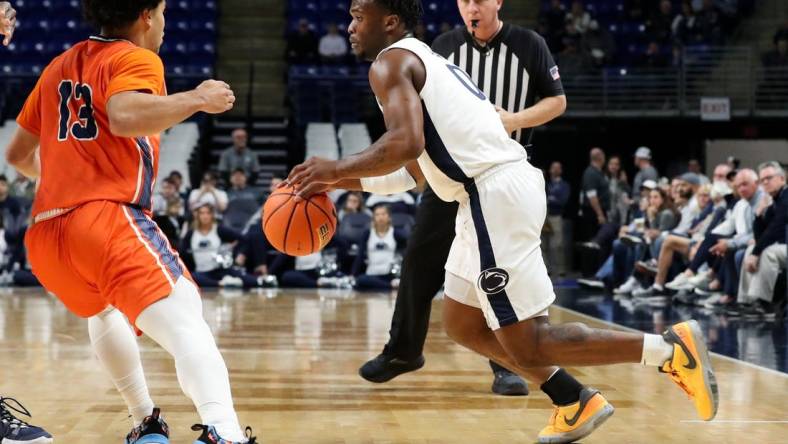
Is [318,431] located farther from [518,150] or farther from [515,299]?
[518,150]

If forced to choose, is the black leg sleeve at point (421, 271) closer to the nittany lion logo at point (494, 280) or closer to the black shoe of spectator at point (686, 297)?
the nittany lion logo at point (494, 280)

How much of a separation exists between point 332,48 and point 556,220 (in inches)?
200

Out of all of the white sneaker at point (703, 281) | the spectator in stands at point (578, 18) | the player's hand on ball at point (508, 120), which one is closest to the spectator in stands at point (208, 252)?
the white sneaker at point (703, 281)

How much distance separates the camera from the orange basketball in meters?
3.70

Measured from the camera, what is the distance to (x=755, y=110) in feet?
53.7

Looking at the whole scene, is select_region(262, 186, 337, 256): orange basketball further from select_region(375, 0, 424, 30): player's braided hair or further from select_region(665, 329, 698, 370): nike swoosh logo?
select_region(665, 329, 698, 370): nike swoosh logo

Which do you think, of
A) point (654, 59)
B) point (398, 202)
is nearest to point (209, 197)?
point (398, 202)

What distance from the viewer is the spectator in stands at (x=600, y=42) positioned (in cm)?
1725

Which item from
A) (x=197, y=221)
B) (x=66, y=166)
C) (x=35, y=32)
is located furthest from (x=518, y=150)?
(x=35, y=32)

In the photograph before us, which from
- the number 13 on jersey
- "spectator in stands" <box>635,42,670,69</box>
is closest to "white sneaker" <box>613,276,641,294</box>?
"spectator in stands" <box>635,42,670,69</box>

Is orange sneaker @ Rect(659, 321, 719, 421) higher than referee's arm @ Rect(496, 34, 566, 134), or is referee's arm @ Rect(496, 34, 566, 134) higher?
referee's arm @ Rect(496, 34, 566, 134)

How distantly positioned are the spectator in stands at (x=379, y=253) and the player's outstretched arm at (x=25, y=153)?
8.53 meters

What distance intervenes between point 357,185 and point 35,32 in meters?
15.5

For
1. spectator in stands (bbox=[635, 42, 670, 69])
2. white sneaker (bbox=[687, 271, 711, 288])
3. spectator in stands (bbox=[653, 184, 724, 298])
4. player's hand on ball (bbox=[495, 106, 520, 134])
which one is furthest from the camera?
spectator in stands (bbox=[635, 42, 670, 69])
